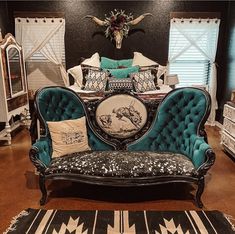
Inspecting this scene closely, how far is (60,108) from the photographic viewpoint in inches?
115

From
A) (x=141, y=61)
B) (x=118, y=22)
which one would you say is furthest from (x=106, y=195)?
(x=118, y=22)

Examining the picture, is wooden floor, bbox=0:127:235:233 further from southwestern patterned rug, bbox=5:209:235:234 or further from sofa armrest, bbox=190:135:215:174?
sofa armrest, bbox=190:135:215:174

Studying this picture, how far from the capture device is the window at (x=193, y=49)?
516 centimetres

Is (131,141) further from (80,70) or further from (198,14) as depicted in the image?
(198,14)

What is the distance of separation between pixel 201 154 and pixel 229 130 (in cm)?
150

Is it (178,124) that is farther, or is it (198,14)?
(198,14)

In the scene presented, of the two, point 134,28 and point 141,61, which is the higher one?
point 134,28

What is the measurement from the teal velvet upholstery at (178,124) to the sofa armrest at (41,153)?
89 centimetres

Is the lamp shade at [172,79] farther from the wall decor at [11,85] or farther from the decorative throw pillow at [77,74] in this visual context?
the wall decor at [11,85]

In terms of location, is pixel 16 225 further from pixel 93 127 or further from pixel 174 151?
pixel 174 151

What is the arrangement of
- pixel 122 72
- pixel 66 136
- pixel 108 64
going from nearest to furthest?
pixel 66 136, pixel 122 72, pixel 108 64

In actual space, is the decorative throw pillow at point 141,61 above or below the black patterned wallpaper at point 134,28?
below

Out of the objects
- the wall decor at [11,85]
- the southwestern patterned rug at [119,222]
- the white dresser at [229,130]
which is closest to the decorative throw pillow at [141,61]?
the white dresser at [229,130]

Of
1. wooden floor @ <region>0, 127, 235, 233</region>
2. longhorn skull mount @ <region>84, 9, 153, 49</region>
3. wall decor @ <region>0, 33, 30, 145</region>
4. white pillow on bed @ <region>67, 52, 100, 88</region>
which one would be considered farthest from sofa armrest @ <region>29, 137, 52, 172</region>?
longhorn skull mount @ <region>84, 9, 153, 49</region>
